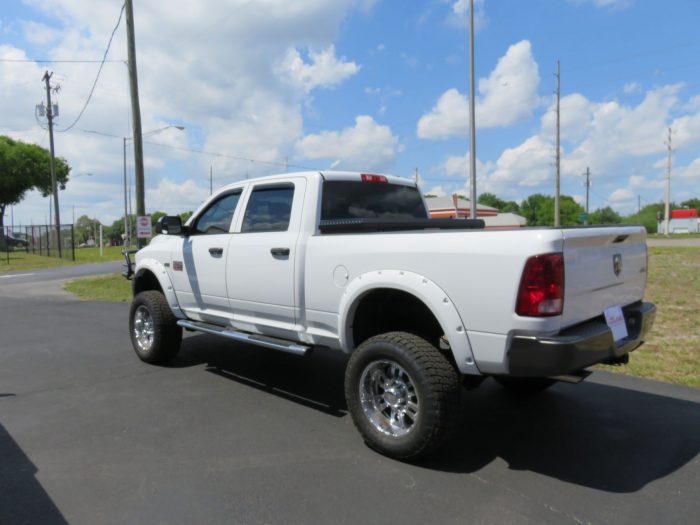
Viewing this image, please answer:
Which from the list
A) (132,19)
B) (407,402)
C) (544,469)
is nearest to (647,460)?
(544,469)

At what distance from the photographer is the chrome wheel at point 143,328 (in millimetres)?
5883

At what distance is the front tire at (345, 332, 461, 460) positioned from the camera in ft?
10.4

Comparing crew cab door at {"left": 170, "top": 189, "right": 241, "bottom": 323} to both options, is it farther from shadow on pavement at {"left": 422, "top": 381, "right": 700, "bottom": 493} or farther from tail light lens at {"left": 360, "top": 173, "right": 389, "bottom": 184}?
shadow on pavement at {"left": 422, "top": 381, "right": 700, "bottom": 493}

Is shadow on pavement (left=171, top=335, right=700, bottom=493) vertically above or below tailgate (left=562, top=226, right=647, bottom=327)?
below

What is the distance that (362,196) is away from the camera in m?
4.71

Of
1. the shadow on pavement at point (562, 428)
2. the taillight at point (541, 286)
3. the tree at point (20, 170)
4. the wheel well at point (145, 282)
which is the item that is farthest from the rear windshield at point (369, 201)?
the tree at point (20, 170)

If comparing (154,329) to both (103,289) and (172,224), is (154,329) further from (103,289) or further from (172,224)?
(103,289)

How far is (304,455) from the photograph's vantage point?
3506 mm

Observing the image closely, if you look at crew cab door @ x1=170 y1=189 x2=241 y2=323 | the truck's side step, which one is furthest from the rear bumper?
crew cab door @ x1=170 y1=189 x2=241 y2=323

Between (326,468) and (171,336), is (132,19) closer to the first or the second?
(171,336)

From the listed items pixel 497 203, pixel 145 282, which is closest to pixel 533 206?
pixel 497 203

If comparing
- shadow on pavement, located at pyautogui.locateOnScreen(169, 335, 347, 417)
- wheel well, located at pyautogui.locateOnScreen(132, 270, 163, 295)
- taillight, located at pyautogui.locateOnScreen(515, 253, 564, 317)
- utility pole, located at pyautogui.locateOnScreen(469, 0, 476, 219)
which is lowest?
shadow on pavement, located at pyautogui.locateOnScreen(169, 335, 347, 417)

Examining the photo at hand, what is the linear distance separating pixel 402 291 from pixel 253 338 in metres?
1.71

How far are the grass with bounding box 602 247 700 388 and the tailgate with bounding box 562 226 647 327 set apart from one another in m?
1.83
